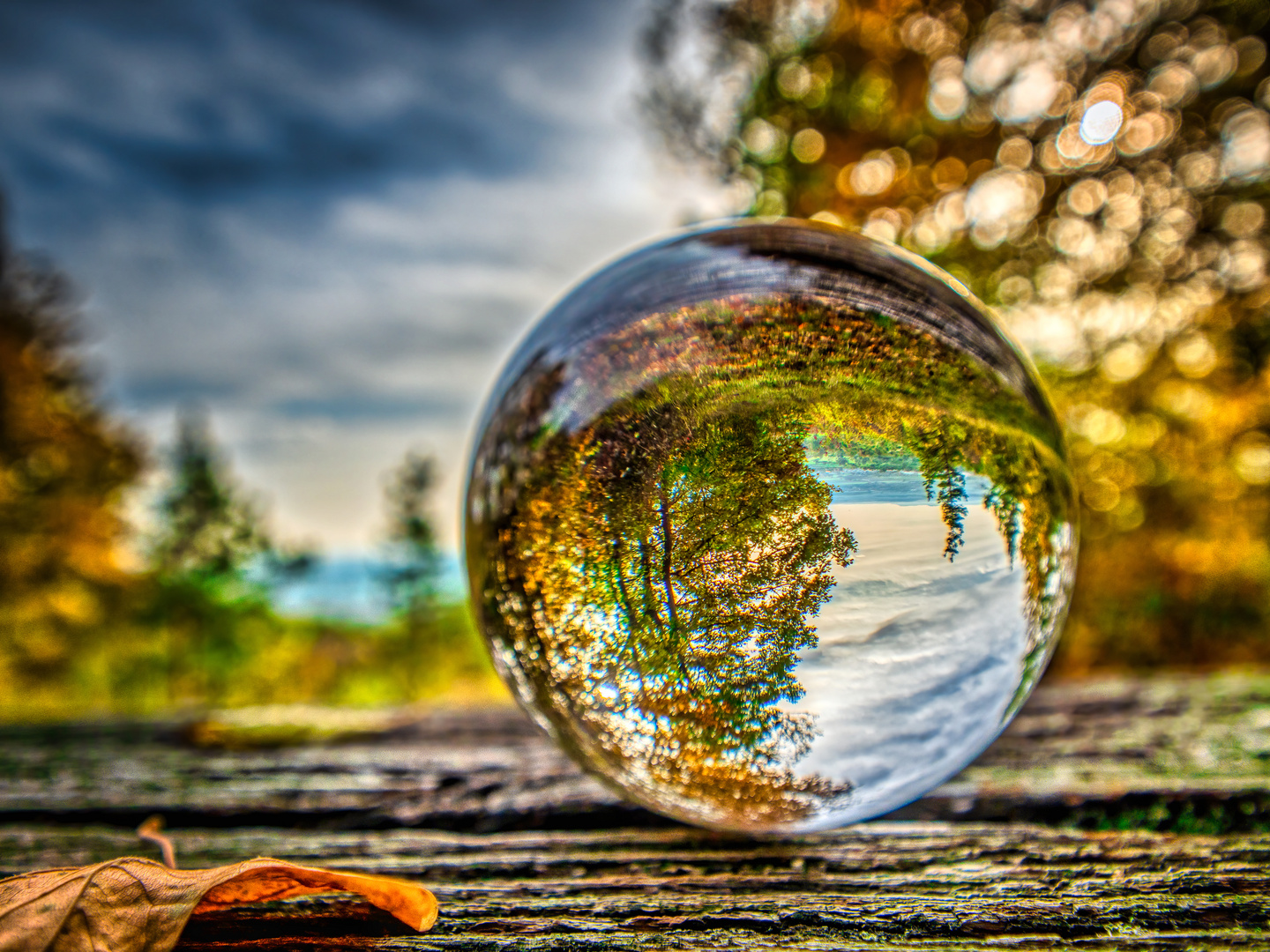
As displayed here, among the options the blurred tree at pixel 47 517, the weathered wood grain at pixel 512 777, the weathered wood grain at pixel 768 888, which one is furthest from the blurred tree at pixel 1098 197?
the blurred tree at pixel 47 517

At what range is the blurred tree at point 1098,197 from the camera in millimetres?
8508

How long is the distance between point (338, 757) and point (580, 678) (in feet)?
5.66

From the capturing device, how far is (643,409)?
4.51 feet

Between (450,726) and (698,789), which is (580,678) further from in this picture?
(450,726)

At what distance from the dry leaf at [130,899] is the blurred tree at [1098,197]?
28.0 feet

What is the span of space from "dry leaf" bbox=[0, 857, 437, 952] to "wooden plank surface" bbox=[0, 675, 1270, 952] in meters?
0.09

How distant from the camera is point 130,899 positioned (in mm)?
1064

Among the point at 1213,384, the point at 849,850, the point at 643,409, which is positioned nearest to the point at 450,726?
the point at 849,850

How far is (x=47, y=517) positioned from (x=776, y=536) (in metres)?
17.9

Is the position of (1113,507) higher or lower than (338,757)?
higher

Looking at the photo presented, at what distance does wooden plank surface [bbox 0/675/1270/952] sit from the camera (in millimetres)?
1228

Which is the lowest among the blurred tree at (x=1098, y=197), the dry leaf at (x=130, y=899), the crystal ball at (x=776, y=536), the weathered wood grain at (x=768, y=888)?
the weathered wood grain at (x=768, y=888)

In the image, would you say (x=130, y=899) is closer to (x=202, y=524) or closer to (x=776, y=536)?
(x=776, y=536)

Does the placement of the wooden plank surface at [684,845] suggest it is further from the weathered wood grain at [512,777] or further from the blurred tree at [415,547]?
the blurred tree at [415,547]
